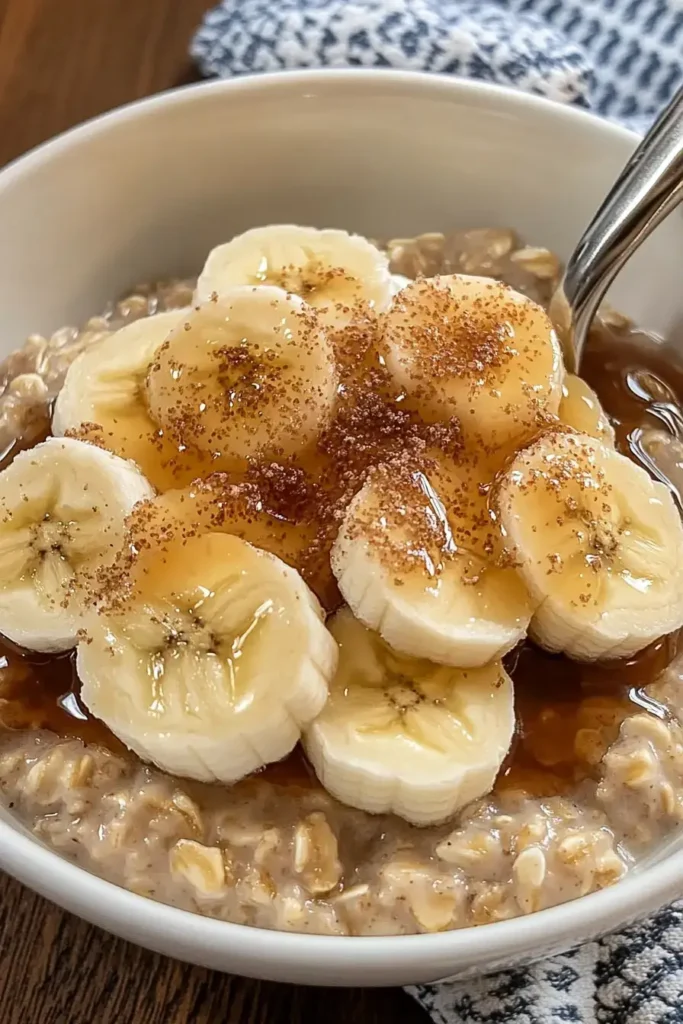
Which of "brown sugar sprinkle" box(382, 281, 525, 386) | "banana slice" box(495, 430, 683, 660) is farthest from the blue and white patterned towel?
"banana slice" box(495, 430, 683, 660)

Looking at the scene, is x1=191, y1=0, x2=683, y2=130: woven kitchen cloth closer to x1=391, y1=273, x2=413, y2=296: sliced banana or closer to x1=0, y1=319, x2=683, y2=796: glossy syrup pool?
x1=391, y1=273, x2=413, y2=296: sliced banana

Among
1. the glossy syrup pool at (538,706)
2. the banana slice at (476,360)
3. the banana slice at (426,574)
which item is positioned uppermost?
the banana slice at (476,360)

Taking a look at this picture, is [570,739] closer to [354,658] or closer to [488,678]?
[488,678]

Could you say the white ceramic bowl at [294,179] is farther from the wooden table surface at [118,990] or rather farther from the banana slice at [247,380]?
the wooden table surface at [118,990]

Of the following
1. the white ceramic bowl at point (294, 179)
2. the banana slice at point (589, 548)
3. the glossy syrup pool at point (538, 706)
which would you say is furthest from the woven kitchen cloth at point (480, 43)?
the glossy syrup pool at point (538, 706)

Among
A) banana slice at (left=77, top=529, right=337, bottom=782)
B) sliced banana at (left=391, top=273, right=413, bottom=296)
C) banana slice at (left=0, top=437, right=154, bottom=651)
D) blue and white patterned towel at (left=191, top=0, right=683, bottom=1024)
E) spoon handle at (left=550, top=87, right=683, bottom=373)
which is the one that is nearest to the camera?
banana slice at (left=77, top=529, right=337, bottom=782)

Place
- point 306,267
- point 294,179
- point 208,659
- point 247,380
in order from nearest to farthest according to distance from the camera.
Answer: point 208,659 < point 247,380 < point 306,267 < point 294,179

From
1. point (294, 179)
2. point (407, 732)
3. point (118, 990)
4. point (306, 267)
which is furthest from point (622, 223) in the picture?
point (118, 990)

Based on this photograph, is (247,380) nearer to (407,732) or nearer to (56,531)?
(56,531)
